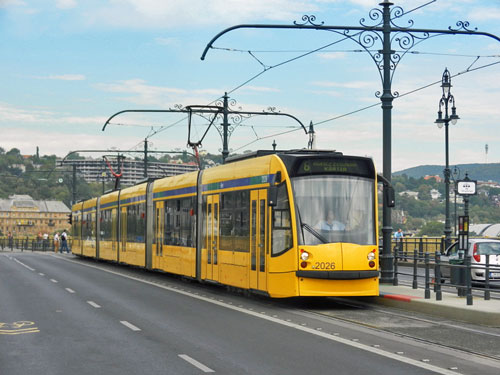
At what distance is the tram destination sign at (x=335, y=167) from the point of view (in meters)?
18.1

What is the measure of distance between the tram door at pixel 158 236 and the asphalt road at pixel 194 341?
8354 millimetres

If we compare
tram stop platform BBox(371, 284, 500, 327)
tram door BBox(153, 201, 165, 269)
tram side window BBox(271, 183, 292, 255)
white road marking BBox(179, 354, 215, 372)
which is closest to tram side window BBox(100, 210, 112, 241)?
tram door BBox(153, 201, 165, 269)

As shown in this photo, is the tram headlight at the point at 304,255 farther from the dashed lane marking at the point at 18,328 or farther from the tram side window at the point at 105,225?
the tram side window at the point at 105,225

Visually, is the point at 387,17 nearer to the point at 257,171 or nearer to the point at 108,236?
the point at 257,171

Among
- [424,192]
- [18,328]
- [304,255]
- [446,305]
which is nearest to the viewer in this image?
[18,328]

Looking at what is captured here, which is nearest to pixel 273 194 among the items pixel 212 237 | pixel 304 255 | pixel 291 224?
pixel 291 224

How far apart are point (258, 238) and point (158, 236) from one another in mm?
10947

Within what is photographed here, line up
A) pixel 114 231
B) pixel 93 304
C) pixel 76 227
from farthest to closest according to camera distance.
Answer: pixel 76 227
pixel 114 231
pixel 93 304

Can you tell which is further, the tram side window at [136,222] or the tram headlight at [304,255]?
the tram side window at [136,222]

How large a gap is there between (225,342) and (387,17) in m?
11.2

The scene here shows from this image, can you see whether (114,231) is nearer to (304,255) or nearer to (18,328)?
(304,255)

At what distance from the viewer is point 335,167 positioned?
18.3 metres

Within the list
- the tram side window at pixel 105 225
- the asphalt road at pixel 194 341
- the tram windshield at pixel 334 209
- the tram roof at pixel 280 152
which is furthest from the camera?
the tram side window at pixel 105 225

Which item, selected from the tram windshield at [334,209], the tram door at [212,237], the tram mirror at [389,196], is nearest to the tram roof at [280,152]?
the tram windshield at [334,209]
